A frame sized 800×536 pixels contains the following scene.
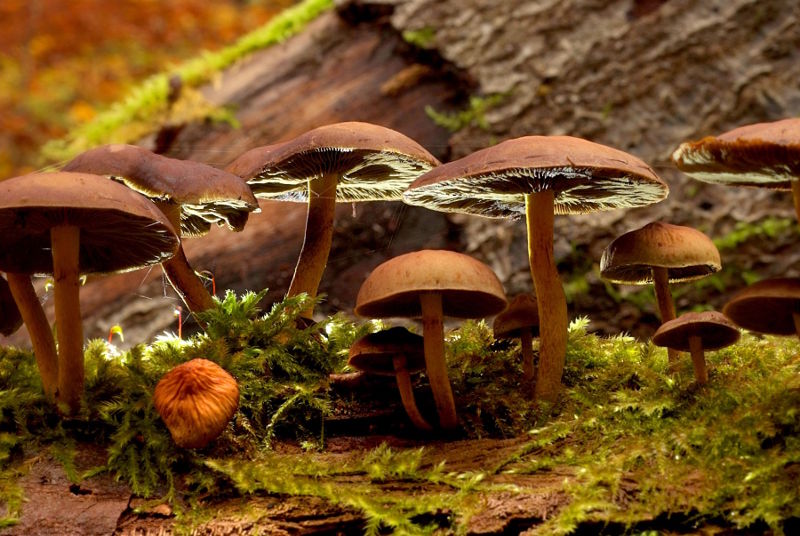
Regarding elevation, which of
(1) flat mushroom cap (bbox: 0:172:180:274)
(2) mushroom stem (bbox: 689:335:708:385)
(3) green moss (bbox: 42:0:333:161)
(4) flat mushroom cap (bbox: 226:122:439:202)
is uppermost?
(3) green moss (bbox: 42:0:333:161)

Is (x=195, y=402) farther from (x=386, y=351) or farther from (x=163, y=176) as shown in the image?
(x=163, y=176)

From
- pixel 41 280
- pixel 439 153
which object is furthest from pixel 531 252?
pixel 41 280

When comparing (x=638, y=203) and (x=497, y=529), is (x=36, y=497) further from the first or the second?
(x=638, y=203)

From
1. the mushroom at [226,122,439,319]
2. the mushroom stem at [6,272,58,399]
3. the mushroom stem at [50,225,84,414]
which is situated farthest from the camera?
the mushroom at [226,122,439,319]

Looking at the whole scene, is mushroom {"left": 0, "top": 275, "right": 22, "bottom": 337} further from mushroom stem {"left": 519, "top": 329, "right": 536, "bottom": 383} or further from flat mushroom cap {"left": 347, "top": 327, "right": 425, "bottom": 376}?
mushroom stem {"left": 519, "top": 329, "right": 536, "bottom": 383}

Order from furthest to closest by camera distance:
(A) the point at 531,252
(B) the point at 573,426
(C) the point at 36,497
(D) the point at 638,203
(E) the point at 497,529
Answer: (D) the point at 638,203 < (A) the point at 531,252 < (B) the point at 573,426 < (C) the point at 36,497 < (E) the point at 497,529

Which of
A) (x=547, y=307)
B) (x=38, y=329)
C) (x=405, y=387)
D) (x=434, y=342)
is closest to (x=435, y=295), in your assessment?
(x=434, y=342)

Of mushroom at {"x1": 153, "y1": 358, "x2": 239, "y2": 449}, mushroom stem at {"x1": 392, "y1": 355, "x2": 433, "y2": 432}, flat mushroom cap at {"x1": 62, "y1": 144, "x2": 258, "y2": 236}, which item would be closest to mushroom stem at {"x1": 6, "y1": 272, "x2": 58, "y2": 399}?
flat mushroom cap at {"x1": 62, "y1": 144, "x2": 258, "y2": 236}

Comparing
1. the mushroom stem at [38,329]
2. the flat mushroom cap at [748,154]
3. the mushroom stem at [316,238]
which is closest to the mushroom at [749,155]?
the flat mushroom cap at [748,154]
